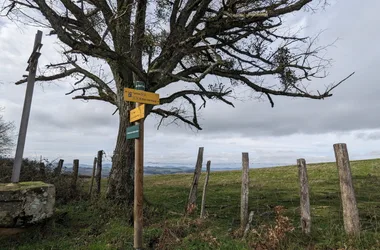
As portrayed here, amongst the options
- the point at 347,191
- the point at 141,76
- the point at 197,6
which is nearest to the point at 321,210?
the point at 347,191

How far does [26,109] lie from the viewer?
8.75m

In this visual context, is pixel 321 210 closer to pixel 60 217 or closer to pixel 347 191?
pixel 347 191

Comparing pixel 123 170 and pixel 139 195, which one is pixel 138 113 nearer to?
pixel 139 195

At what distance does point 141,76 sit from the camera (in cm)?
948

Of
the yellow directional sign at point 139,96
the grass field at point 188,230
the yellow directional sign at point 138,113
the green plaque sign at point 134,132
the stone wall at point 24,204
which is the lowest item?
the grass field at point 188,230

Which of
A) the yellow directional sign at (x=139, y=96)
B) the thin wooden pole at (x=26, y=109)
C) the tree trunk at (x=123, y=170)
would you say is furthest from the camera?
the tree trunk at (x=123, y=170)

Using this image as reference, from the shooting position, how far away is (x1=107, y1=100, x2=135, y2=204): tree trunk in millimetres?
9773

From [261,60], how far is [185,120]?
4338 mm

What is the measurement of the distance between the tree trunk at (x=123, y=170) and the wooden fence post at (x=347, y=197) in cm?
626

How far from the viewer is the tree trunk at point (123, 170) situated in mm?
9773

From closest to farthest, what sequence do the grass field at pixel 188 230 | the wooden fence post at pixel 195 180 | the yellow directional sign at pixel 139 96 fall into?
the grass field at pixel 188 230 → the yellow directional sign at pixel 139 96 → the wooden fence post at pixel 195 180

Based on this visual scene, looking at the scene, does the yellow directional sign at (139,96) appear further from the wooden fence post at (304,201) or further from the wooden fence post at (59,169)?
the wooden fence post at (59,169)

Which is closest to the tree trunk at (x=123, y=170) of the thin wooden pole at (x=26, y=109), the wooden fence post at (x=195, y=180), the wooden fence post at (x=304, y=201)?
the wooden fence post at (x=195, y=180)

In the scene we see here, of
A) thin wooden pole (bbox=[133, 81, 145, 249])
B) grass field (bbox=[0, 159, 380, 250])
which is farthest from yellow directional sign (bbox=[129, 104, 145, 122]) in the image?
→ grass field (bbox=[0, 159, 380, 250])
